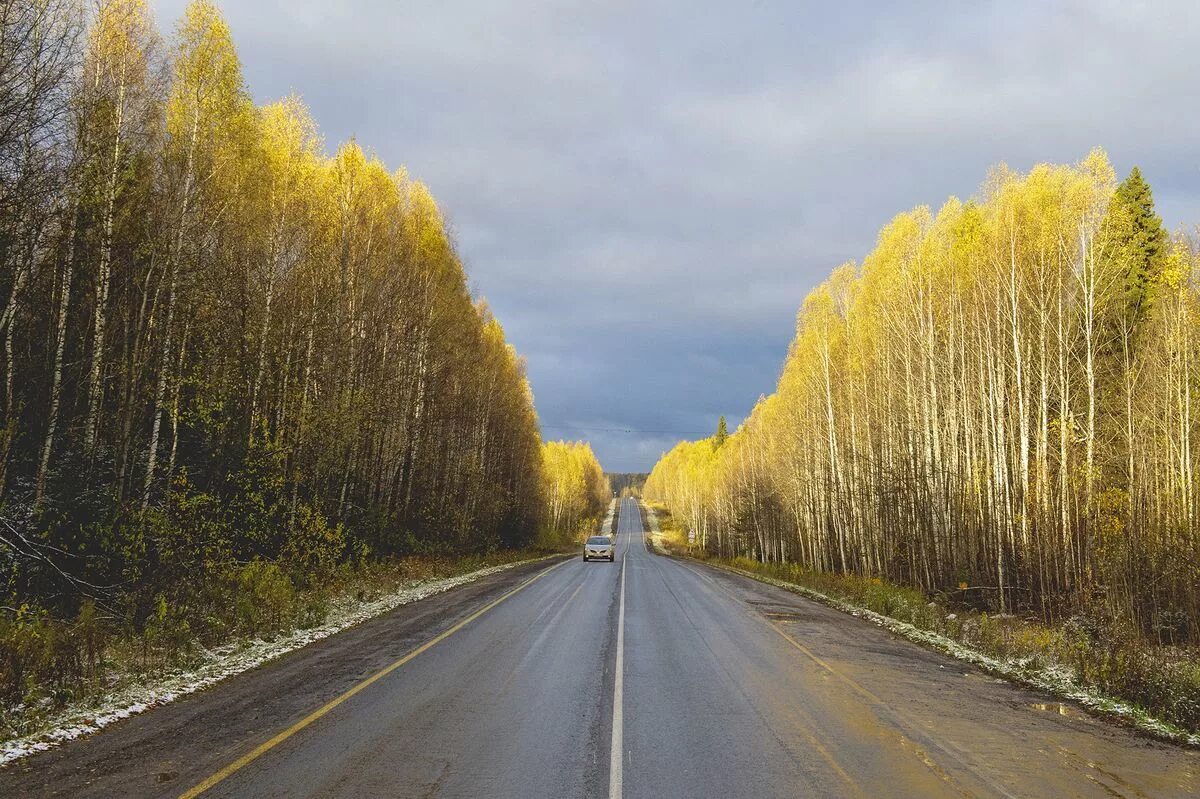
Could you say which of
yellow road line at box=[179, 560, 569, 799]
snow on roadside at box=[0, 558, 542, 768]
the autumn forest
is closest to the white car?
the autumn forest

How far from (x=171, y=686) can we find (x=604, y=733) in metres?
5.49

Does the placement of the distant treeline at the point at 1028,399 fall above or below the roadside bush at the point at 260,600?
above

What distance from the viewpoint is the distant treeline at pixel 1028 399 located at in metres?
17.1

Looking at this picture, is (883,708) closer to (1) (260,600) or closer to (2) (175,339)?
(1) (260,600)

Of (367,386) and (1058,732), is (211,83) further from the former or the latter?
(1058,732)

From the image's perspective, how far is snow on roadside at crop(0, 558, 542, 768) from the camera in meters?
6.15

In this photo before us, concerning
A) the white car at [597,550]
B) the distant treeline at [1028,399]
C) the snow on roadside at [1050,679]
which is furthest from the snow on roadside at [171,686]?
the white car at [597,550]

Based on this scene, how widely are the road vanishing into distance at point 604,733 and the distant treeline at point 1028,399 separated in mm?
7705

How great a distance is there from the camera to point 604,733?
665cm

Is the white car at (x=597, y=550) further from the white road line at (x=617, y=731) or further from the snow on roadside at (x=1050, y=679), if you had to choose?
the white road line at (x=617, y=731)

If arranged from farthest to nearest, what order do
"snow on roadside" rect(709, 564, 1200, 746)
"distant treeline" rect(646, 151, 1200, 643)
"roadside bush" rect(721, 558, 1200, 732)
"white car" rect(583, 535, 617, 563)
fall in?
"white car" rect(583, 535, 617, 563)
"distant treeline" rect(646, 151, 1200, 643)
"roadside bush" rect(721, 558, 1200, 732)
"snow on roadside" rect(709, 564, 1200, 746)

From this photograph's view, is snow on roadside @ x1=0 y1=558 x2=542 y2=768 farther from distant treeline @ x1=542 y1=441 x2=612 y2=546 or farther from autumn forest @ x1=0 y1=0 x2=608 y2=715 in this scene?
distant treeline @ x1=542 y1=441 x2=612 y2=546

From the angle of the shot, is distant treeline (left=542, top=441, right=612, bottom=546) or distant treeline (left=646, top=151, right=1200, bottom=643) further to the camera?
distant treeline (left=542, top=441, right=612, bottom=546)

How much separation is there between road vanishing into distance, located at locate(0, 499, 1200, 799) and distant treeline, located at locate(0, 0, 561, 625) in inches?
150
